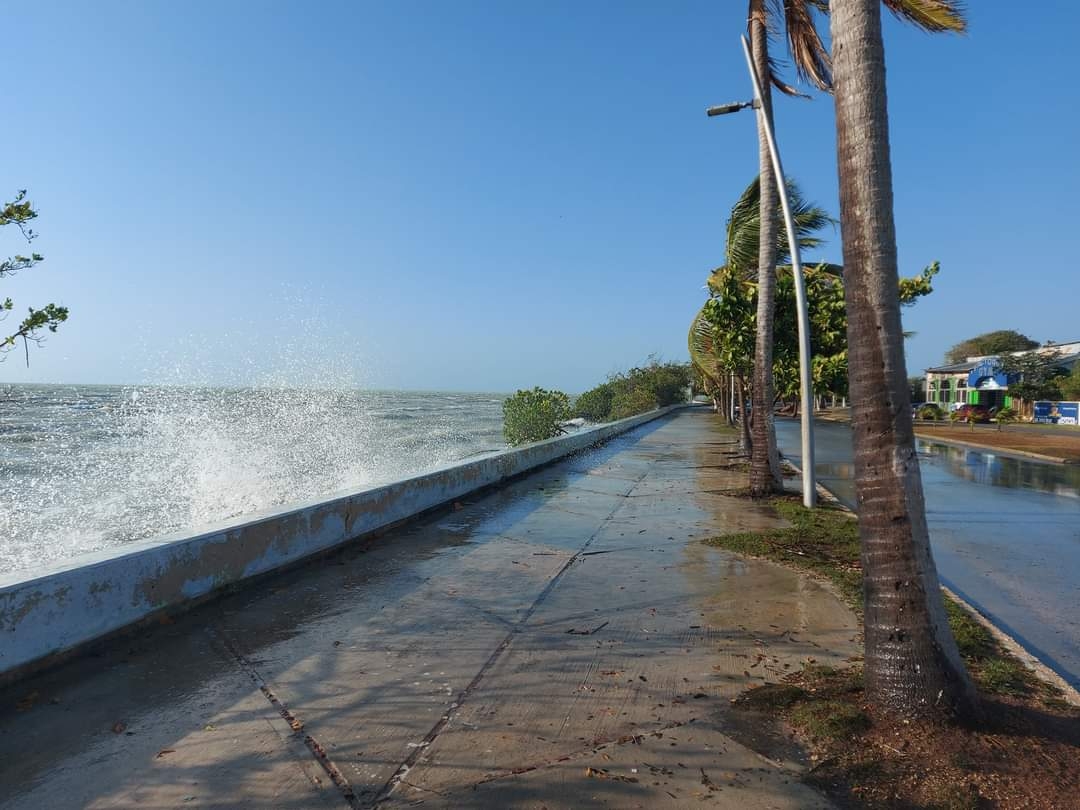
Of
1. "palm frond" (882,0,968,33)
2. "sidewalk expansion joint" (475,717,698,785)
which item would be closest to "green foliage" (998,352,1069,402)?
"palm frond" (882,0,968,33)

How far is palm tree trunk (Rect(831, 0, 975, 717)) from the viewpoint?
127 inches

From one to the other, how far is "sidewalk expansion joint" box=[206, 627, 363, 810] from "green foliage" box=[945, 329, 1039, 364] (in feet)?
288

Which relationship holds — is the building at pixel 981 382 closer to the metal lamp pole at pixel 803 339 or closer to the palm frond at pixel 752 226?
the palm frond at pixel 752 226

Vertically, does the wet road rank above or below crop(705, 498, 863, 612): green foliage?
below

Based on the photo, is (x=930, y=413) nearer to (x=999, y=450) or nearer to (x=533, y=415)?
(x=999, y=450)

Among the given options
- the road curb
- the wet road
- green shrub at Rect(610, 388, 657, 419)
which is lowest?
the road curb

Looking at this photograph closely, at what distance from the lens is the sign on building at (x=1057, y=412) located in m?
43.8

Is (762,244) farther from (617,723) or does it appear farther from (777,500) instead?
(617,723)

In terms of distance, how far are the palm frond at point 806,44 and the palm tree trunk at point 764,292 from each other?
38 centimetres

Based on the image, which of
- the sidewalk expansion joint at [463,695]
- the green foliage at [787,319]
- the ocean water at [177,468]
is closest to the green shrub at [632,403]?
the ocean water at [177,468]

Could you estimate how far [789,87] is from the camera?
11500 millimetres

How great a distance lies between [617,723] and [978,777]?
4.81ft

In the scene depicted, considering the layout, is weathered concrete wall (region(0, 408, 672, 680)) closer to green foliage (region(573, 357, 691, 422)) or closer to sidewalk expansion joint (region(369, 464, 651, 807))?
sidewalk expansion joint (region(369, 464, 651, 807))

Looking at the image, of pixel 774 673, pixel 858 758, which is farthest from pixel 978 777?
pixel 774 673
